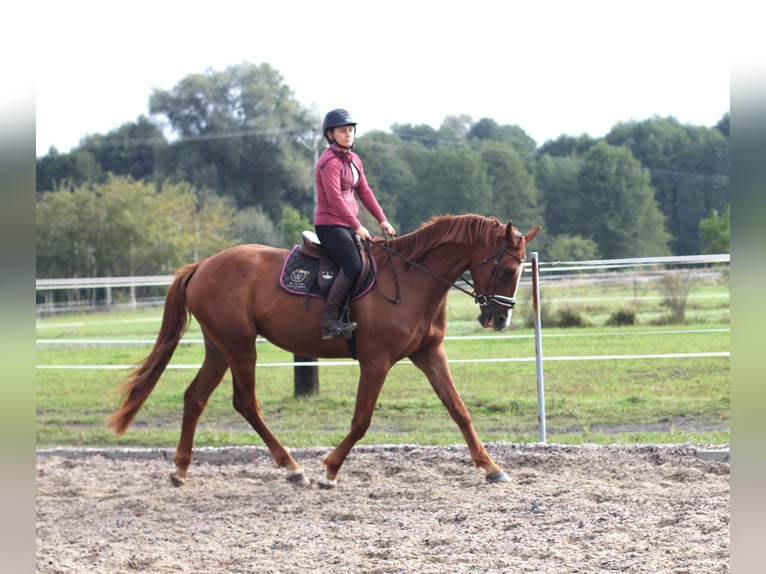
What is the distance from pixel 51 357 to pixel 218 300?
1166cm

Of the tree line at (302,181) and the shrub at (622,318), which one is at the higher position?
the tree line at (302,181)

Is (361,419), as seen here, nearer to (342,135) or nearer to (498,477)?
(498,477)

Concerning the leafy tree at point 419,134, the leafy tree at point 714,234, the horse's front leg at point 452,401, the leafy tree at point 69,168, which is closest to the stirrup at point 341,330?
the horse's front leg at point 452,401

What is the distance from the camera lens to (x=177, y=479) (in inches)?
267

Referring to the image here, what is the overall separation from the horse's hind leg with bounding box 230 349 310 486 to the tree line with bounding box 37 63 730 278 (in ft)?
32.2

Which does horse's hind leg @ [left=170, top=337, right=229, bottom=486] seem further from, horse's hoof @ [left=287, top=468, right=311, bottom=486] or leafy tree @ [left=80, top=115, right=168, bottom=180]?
leafy tree @ [left=80, top=115, right=168, bottom=180]

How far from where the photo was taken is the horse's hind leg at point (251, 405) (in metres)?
6.75

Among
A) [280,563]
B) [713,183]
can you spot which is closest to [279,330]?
[280,563]

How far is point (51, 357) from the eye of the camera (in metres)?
17.1

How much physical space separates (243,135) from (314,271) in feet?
147

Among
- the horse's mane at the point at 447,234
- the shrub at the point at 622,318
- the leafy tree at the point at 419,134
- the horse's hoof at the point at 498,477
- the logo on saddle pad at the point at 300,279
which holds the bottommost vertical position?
the horse's hoof at the point at 498,477

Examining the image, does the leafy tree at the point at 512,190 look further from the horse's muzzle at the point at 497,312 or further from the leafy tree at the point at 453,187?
the horse's muzzle at the point at 497,312

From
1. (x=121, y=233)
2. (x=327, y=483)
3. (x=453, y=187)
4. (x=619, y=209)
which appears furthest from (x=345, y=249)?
(x=121, y=233)

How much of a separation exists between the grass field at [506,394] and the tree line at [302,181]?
7.48 feet
